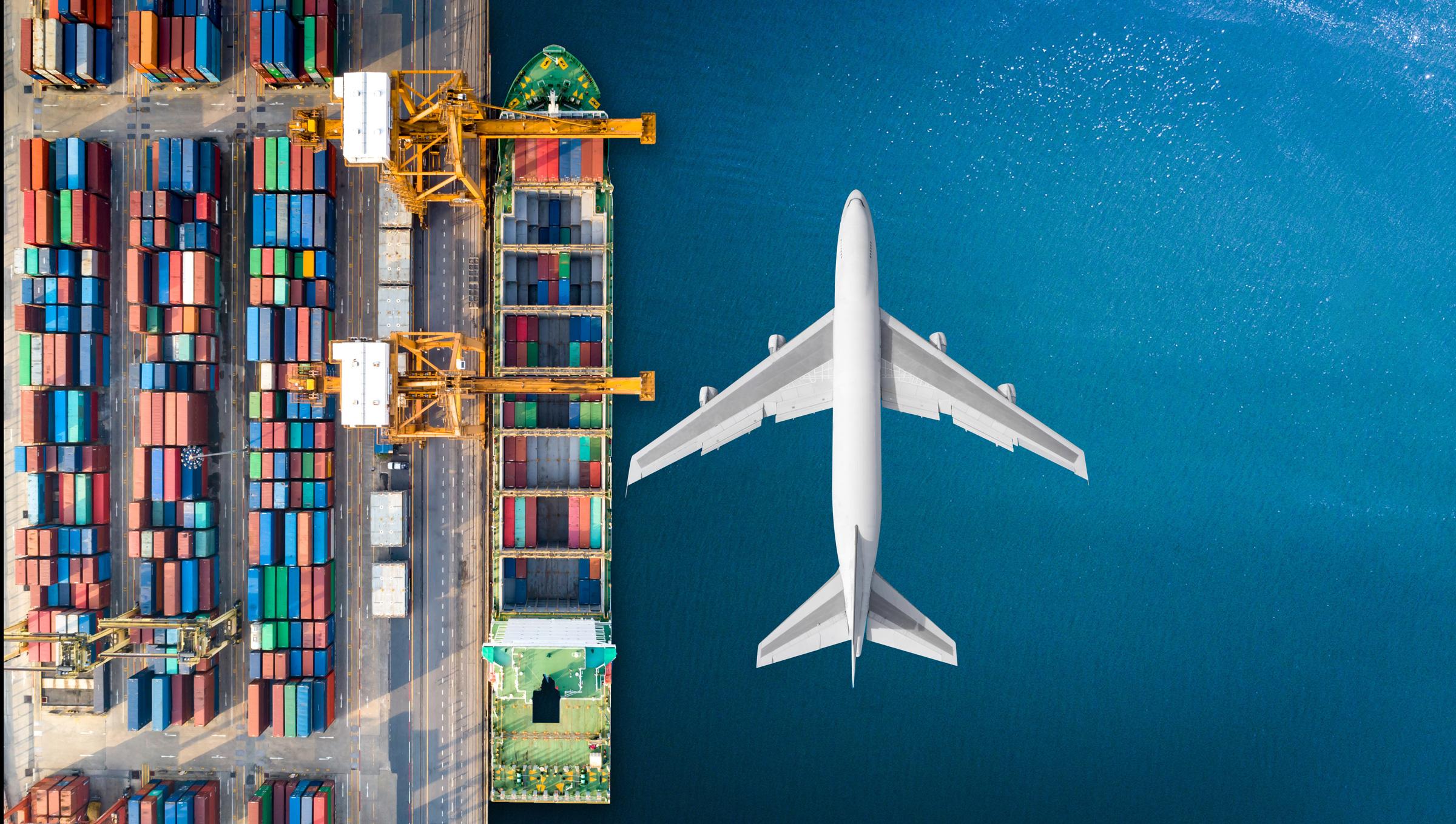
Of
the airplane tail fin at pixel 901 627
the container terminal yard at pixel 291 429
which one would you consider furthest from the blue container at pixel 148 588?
the airplane tail fin at pixel 901 627

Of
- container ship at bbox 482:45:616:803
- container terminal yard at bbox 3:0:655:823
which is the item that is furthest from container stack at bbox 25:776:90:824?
container ship at bbox 482:45:616:803

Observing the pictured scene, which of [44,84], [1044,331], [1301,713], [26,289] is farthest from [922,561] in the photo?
[44,84]

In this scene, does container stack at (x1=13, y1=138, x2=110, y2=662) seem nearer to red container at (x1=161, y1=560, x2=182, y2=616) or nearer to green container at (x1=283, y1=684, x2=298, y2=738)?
red container at (x1=161, y1=560, x2=182, y2=616)

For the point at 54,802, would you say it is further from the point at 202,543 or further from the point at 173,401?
the point at 173,401

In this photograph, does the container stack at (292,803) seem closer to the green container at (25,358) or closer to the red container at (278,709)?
the red container at (278,709)

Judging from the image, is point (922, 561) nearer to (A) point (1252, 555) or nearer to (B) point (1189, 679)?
(B) point (1189, 679)
